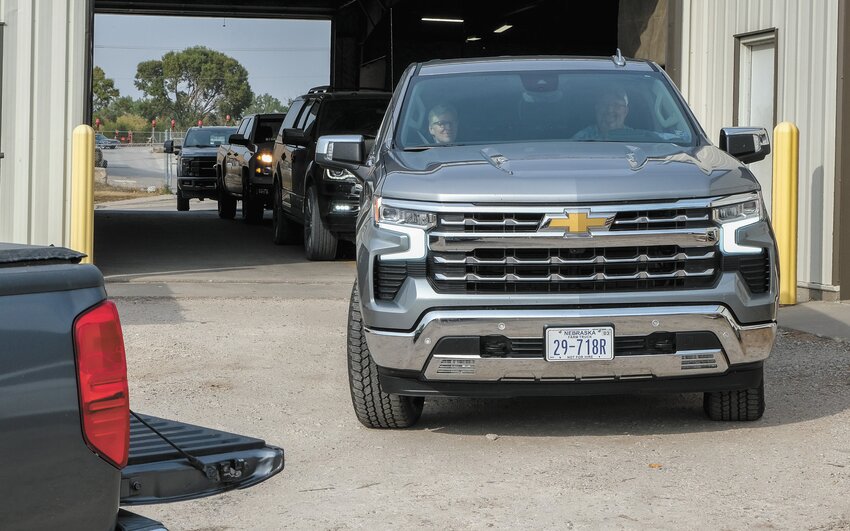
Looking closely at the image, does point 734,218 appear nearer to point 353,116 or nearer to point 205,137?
point 353,116

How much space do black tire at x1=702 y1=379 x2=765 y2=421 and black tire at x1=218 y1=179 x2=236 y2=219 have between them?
1994 cm

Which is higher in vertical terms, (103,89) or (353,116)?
(103,89)

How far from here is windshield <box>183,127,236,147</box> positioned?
98.7 feet

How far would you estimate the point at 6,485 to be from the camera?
2.58 metres

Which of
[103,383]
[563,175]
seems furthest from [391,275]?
[103,383]

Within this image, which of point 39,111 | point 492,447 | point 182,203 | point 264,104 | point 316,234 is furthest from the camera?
point 264,104

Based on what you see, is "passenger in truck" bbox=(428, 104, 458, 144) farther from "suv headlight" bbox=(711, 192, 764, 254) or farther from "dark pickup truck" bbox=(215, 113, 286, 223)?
"dark pickup truck" bbox=(215, 113, 286, 223)

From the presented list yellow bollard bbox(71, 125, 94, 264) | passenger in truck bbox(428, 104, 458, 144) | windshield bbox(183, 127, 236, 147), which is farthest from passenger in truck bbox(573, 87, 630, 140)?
windshield bbox(183, 127, 236, 147)

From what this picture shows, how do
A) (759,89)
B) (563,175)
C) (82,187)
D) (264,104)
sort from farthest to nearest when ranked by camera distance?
(264,104)
(759,89)
(82,187)
(563,175)

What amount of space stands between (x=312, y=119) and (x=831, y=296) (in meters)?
7.08

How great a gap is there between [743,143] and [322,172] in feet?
27.7

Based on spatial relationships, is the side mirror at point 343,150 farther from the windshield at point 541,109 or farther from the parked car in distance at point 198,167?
the parked car in distance at point 198,167

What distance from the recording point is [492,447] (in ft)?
20.9

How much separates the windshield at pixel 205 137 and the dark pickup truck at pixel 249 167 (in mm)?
3597
